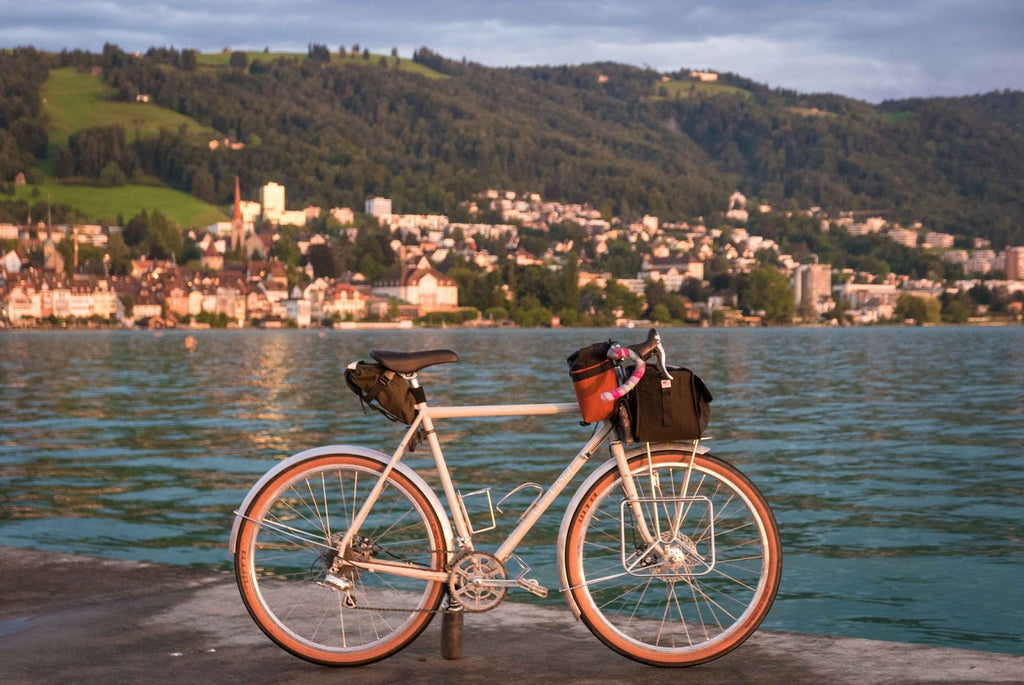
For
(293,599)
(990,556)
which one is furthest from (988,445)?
(293,599)

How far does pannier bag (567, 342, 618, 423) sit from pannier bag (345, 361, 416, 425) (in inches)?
26.5

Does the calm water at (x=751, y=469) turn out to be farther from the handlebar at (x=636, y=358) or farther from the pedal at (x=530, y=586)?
the handlebar at (x=636, y=358)

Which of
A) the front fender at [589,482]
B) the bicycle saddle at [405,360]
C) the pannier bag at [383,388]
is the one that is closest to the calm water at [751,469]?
the front fender at [589,482]

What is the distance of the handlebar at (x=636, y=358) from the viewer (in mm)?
5246

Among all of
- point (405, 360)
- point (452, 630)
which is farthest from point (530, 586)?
point (405, 360)

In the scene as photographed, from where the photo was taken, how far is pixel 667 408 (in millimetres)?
Result: 5242

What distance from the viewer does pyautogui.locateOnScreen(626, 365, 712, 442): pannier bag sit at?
5.25 meters

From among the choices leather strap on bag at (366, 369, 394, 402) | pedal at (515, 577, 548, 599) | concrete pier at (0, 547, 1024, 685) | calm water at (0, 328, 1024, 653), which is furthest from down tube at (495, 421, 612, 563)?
calm water at (0, 328, 1024, 653)

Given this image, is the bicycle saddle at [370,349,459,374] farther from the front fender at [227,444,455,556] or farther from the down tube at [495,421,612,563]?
the down tube at [495,421,612,563]

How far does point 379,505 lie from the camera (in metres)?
5.73

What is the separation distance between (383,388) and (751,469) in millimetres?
13628

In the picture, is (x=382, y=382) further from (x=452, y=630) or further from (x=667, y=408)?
(x=667, y=408)

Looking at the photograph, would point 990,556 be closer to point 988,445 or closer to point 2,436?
point 988,445

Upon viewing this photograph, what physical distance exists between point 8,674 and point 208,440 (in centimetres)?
1770
